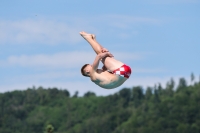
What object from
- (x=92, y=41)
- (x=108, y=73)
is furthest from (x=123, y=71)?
(x=92, y=41)

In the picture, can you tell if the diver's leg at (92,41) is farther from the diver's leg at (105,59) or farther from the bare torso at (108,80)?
the bare torso at (108,80)

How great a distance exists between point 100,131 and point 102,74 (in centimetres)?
15963

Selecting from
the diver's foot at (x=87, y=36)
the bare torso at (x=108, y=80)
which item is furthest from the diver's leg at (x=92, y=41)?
the bare torso at (x=108, y=80)

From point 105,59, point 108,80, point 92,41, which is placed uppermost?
point 92,41

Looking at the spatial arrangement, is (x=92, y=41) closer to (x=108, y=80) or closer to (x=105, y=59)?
(x=105, y=59)

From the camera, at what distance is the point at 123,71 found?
91.7ft

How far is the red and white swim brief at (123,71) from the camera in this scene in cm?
2793

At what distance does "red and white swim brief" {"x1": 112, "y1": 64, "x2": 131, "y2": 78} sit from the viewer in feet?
91.6

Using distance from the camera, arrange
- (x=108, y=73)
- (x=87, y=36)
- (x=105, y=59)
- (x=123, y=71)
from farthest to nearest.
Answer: (x=87, y=36)
(x=108, y=73)
(x=105, y=59)
(x=123, y=71)

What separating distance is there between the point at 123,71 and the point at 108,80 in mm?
525

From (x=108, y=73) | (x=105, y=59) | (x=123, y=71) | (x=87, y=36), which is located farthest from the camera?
(x=87, y=36)

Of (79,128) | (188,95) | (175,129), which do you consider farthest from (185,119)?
(79,128)

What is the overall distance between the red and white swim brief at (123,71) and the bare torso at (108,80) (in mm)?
100

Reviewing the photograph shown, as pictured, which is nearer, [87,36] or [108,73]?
[108,73]
